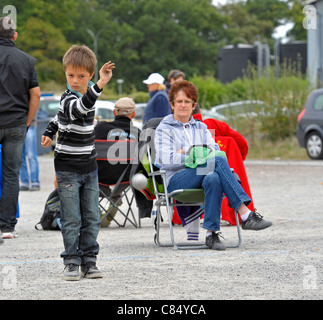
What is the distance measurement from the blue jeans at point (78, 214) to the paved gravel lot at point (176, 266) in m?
0.22

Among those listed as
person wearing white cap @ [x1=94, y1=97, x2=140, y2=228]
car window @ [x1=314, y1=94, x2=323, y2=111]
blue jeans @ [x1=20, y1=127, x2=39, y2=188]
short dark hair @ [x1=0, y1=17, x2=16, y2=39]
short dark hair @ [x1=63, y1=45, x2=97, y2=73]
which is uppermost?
short dark hair @ [x1=0, y1=17, x2=16, y2=39]

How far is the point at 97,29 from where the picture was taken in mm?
79375

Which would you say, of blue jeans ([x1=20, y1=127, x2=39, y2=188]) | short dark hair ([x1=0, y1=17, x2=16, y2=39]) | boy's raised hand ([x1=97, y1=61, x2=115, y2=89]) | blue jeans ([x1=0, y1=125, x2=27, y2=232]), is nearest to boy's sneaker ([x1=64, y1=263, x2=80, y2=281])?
boy's raised hand ([x1=97, y1=61, x2=115, y2=89])

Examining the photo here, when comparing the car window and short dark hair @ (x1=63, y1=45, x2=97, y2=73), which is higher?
short dark hair @ (x1=63, y1=45, x2=97, y2=73)

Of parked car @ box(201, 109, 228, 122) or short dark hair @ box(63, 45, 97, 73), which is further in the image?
A: parked car @ box(201, 109, 228, 122)

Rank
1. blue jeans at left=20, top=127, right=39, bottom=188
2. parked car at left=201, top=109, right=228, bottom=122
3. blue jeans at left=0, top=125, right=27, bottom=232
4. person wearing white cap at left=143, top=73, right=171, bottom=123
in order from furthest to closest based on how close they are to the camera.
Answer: parked car at left=201, top=109, right=228, bottom=122
blue jeans at left=20, top=127, right=39, bottom=188
person wearing white cap at left=143, top=73, right=171, bottom=123
blue jeans at left=0, top=125, right=27, bottom=232

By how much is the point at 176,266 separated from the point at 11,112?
2.79 m

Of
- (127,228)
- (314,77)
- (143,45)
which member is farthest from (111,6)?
(127,228)

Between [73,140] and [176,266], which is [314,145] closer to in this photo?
[176,266]

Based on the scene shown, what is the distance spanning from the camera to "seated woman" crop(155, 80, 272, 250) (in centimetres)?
746

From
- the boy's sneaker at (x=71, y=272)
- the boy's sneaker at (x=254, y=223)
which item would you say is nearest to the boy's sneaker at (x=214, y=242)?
the boy's sneaker at (x=254, y=223)

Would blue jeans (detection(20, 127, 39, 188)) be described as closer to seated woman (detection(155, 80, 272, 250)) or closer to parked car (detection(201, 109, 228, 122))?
seated woman (detection(155, 80, 272, 250))

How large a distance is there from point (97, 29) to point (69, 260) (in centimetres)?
7443

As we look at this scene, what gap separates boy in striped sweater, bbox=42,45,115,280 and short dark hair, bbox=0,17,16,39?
2.57 m
